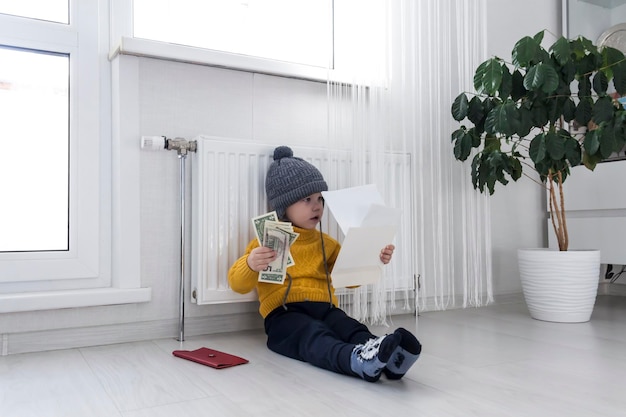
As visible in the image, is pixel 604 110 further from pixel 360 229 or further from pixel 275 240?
pixel 275 240

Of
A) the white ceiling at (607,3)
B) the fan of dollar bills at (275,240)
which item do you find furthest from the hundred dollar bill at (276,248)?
the white ceiling at (607,3)

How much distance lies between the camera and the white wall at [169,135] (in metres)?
1.62

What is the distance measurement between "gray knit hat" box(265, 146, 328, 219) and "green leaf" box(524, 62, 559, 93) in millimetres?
742

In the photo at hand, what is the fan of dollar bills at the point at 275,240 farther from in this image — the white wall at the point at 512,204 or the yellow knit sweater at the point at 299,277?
the white wall at the point at 512,204

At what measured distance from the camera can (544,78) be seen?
69.2 inches

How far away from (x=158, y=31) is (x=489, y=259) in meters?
1.50

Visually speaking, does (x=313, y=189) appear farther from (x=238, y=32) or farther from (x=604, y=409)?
(x=604, y=409)

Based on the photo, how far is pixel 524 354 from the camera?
152 cm

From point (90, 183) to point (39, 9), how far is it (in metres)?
0.55

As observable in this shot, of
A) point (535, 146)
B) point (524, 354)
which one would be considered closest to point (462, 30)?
point (535, 146)

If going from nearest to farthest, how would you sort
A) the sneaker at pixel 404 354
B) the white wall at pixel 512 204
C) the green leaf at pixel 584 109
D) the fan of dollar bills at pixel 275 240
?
the sneaker at pixel 404 354
the fan of dollar bills at pixel 275 240
the green leaf at pixel 584 109
the white wall at pixel 512 204

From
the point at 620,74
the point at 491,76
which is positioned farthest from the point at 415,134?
the point at 620,74

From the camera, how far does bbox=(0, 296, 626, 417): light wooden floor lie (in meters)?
1.08

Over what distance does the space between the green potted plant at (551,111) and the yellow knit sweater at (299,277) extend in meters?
0.69
